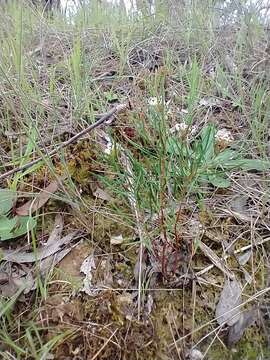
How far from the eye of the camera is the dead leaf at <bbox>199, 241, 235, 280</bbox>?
0.85 meters

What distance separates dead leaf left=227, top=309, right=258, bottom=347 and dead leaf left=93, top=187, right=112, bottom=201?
414 mm

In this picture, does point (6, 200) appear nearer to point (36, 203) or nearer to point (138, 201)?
point (36, 203)

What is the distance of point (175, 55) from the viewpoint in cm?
160

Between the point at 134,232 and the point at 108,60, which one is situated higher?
the point at 108,60

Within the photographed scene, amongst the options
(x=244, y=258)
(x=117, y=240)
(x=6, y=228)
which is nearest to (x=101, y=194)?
(x=117, y=240)

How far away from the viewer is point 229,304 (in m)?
0.80

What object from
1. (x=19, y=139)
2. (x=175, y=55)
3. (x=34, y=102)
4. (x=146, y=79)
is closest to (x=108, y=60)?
(x=175, y=55)

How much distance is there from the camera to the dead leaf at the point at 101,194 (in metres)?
0.97

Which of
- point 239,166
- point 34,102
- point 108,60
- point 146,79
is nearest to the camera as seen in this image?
point 239,166

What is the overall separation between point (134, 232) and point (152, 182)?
0.13 metres

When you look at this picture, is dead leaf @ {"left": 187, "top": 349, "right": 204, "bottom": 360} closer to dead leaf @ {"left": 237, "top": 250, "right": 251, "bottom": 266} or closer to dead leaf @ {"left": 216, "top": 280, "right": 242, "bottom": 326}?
dead leaf @ {"left": 216, "top": 280, "right": 242, "bottom": 326}

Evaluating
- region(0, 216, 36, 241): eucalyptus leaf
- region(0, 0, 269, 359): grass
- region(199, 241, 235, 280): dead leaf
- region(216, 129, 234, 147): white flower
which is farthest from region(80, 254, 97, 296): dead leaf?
region(216, 129, 234, 147): white flower

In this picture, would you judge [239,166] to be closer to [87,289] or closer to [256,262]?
[256,262]

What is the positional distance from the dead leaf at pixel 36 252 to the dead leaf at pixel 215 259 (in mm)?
316
